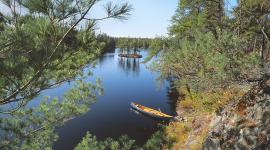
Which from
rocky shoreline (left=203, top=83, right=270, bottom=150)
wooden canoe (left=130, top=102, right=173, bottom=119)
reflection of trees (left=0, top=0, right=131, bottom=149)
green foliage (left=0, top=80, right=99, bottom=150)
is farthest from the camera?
wooden canoe (left=130, top=102, right=173, bottom=119)

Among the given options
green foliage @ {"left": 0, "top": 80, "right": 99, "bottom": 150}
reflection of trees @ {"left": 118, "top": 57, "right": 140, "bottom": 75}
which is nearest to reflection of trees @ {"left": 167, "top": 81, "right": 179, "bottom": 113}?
green foliage @ {"left": 0, "top": 80, "right": 99, "bottom": 150}

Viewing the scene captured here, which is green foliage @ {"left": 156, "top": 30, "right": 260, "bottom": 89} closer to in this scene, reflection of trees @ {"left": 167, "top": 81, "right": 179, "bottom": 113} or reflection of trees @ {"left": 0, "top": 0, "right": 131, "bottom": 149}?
reflection of trees @ {"left": 0, "top": 0, "right": 131, "bottom": 149}

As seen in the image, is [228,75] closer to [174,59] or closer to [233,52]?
[233,52]

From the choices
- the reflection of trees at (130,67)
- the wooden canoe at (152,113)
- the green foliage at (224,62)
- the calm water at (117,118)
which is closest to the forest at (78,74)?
the green foliage at (224,62)

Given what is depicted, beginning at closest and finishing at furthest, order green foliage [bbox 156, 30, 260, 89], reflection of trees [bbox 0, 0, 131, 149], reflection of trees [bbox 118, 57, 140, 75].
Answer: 1. reflection of trees [bbox 0, 0, 131, 149]
2. green foliage [bbox 156, 30, 260, 89]
3. reflection of trees [bbox 118, 57, 140, 75]

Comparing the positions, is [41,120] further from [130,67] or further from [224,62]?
[130,67]

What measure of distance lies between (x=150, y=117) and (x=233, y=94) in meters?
18.7

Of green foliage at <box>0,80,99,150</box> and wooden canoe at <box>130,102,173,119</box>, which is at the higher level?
green foliage at <box>0,80,99,150</box>

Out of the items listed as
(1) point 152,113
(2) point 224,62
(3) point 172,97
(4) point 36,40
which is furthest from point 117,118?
(4) point 36,40

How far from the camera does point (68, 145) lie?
821 inches

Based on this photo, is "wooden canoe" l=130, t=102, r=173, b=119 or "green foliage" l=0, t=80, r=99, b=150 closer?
"green foliage" l=0, t=80, r=99, b=150

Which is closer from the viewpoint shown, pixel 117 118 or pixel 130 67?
pixel 117 118

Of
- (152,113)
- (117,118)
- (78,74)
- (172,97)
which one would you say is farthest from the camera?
(172,97)

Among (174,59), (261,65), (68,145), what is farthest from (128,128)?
(261,65)
